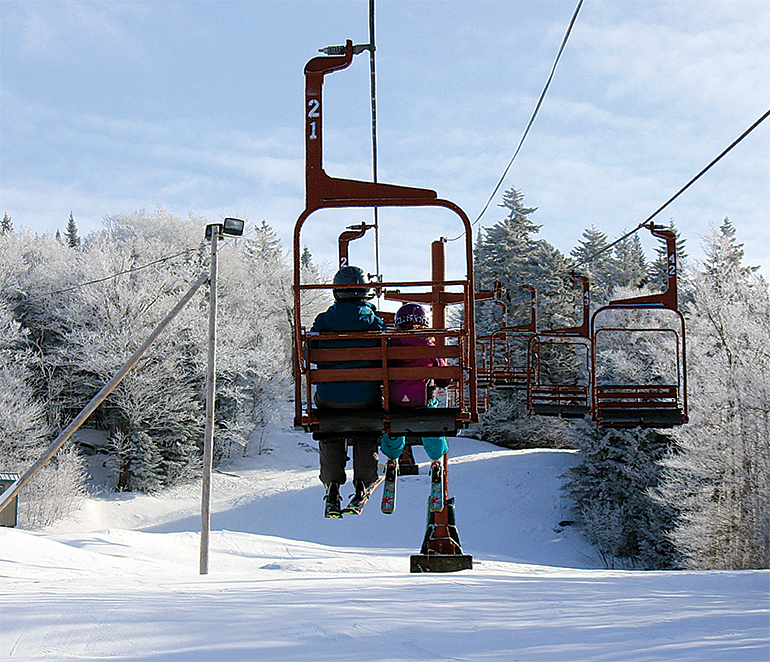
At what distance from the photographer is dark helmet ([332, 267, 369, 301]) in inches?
217

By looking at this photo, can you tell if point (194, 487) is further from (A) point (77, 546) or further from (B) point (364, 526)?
(A) point (77, 546)

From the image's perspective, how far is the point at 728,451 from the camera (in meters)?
21.0

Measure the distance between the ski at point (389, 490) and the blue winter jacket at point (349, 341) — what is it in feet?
3.96

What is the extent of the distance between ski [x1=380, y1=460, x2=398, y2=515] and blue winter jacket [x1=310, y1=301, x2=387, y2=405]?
1206mm

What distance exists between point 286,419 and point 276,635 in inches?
1404

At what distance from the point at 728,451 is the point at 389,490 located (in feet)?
58.6

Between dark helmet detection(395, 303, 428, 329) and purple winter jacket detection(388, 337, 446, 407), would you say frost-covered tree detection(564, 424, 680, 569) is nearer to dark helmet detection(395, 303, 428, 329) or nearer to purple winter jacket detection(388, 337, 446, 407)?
dark helmet detection(395, 303, 428, 329)

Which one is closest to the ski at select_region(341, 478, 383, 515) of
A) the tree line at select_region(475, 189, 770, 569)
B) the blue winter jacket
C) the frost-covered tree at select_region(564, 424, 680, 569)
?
the blue winter jacket

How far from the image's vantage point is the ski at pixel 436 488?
24.5 feet

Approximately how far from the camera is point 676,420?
413 inches

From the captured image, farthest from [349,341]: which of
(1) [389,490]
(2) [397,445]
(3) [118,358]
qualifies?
(3) [118,358]

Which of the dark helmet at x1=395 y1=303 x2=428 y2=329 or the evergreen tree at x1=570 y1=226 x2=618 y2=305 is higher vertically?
the evergreen tree at x1=570 y1=226 x2=618 y2=305

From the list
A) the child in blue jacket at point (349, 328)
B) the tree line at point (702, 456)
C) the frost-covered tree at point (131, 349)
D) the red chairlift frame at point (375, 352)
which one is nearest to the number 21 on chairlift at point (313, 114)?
the red chairlift frame at point (375, 352)

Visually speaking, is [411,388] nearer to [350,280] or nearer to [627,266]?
[350,280]
